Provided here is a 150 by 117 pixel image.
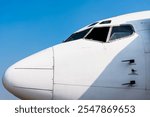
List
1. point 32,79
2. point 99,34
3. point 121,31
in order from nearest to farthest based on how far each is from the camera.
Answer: point 32,79, point 121,31, point 99,34

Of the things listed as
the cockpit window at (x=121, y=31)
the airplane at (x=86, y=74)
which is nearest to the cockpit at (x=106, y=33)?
the cockpit window at (x=121, y=31)

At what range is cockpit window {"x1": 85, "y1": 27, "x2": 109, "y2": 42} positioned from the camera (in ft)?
34.0

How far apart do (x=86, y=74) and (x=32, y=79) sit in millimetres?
1610

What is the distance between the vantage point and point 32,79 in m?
9.24

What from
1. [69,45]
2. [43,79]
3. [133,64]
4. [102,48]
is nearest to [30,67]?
[43,79]

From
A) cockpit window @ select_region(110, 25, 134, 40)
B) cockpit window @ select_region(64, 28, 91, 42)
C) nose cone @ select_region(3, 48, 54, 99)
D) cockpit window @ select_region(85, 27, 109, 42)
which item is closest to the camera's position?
nose cone @ select_region(3, 48, 54, 99)

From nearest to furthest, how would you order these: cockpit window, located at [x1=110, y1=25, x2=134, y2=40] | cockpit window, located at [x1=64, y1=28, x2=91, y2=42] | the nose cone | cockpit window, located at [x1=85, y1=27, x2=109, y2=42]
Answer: the nose cone, cockpit window, located at [x1=110, y1=25, x2=134, y2=40], cockpit window, located at [x1=85, y1=27, x2=109, y2=42], cockpit window, located at [x1=64, y1=28, x2=91, y2=42]

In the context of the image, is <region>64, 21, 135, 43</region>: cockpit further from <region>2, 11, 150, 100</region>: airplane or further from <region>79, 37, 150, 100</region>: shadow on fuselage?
<region>79, 37, 150, 100</region>: shadow on fuselage

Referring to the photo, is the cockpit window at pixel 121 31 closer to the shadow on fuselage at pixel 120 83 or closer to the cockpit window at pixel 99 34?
the cockpit window at pixel 99 34

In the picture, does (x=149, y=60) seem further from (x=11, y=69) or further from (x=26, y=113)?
(x=26, y=113)

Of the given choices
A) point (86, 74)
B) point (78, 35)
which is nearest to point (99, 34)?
point (78, 35)

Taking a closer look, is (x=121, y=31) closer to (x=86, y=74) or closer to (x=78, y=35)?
(x=78, y=35)

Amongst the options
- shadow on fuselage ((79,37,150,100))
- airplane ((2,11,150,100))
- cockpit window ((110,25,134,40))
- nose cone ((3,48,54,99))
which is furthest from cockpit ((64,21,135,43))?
nose cone ((3,48,54,99))

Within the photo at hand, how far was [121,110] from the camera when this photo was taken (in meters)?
6.20
